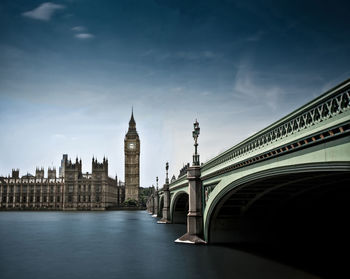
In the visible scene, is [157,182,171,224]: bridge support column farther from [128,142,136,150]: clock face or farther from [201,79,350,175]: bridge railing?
[128,142,136,150]: clock face

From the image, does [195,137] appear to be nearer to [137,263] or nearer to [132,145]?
[137,263]

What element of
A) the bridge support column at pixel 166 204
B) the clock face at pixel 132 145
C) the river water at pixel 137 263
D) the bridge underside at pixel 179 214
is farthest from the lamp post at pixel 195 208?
the clock face at pixel 132 145

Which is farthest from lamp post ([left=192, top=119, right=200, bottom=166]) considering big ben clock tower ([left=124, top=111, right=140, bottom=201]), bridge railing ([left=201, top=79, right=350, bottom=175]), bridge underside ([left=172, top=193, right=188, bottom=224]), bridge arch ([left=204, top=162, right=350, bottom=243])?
big ben clock tower ([left=124, top=111, right=140, bottom=201])

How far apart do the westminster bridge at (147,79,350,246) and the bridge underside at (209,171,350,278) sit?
2.7 inches

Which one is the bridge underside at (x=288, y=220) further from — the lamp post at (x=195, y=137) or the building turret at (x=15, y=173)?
the building turret at (x=15, y=173)

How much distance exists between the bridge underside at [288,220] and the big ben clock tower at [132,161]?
14733cm

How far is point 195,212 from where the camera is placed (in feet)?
86.4

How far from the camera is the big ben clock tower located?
174875mm

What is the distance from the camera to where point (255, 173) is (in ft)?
52.0

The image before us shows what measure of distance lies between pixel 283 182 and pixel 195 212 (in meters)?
10.1

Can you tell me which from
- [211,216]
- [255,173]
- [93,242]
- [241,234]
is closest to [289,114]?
[255,173]

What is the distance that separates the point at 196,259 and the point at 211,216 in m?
4.43

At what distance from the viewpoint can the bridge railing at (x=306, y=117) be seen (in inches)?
373

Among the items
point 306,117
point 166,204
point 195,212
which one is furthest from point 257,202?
point 166,204
